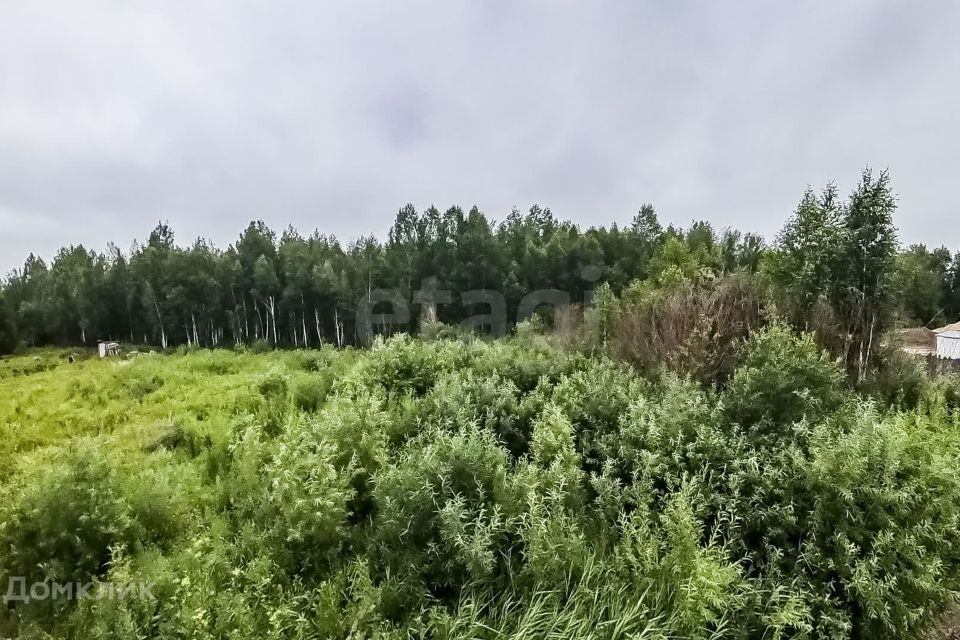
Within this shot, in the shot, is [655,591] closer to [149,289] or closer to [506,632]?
[506,632]

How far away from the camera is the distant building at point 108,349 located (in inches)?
545

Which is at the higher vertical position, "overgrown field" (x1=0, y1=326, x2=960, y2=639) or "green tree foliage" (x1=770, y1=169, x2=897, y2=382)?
"green tree foliage" (x1=770, y1=169, x2=897, y2=382)

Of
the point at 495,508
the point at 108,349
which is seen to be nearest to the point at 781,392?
the point at 495,508

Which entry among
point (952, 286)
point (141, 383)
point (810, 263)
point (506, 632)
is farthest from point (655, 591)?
point (952, 286)

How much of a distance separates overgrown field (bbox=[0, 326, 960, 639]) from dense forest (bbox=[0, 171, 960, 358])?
5.87 meters

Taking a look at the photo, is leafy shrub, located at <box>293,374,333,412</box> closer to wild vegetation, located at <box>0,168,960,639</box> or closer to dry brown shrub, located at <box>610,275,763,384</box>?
wild vegetation, located at <box>0,168,960,639</box>

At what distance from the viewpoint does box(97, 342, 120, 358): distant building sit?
13.8m

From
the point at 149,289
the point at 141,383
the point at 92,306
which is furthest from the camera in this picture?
the point at 149,289

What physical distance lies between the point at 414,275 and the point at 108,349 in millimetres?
12730

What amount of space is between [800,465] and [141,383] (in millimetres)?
11678

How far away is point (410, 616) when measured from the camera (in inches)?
148

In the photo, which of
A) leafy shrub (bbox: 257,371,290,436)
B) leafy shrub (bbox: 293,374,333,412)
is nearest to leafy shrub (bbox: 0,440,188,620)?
leafy shrub (bbox: 257,371,290,436)

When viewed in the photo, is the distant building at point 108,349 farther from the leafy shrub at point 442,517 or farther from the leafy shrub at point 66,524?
the leafy shrub at point 442,517

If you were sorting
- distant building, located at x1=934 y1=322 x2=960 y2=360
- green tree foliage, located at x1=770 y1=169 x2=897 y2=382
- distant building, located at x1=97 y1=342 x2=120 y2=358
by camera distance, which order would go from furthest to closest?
distant building, located at x1=934 y1=322 x2=960 y2=360
distant building, located at x1=97 y1=342 x2=120 y2=358
green tree foliage, located at x1=770 y1=169 x2=897 y2=382
